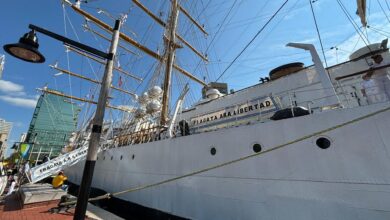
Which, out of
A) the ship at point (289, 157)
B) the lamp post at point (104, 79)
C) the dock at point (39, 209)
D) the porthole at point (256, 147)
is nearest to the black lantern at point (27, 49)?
the lamp post at point (104, 79)

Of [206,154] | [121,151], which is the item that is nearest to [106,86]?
[206,154]

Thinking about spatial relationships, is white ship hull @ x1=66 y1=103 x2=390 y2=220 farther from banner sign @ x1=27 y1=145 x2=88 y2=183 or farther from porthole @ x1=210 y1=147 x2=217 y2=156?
banner sign @ x1=27 y1=145 x2=88 y2=183

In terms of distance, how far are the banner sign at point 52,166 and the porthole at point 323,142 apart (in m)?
14.1

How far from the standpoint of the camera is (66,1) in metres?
15.1

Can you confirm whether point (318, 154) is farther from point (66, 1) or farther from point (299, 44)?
point (66, 1)

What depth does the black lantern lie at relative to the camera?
107 inches

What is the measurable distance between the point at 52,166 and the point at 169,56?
34.2ft

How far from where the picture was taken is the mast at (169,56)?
11497mm

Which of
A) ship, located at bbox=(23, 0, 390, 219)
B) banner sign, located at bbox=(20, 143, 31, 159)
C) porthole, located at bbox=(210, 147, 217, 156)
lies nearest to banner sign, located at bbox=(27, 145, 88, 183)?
banner sign, located at bbox=(20, 143, 31, 159)

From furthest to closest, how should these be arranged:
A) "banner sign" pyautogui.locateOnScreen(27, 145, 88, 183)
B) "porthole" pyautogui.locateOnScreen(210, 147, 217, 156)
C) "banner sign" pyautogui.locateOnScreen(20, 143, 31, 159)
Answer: "banner sign" pyautogui.locateOnScreen(20, 143, 31, 159) → "banner sign" pyautogui.locateOnScreen(27, 145, 88, 183) → "porthole" pyautogui.locateOnScreen(210, 147, 217, 156)

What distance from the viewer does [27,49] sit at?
274 cm

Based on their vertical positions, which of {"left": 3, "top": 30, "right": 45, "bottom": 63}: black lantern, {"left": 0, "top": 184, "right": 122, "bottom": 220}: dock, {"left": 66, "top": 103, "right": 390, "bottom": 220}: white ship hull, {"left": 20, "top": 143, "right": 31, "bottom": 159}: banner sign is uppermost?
{"left": 3, "top": 30, "right": 45, "bottom": 63}: black lantern

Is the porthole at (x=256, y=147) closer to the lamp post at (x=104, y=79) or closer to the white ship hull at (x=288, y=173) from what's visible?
the white ship hull at (x=288, y=173)

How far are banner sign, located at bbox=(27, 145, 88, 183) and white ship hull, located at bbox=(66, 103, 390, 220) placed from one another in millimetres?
8610
